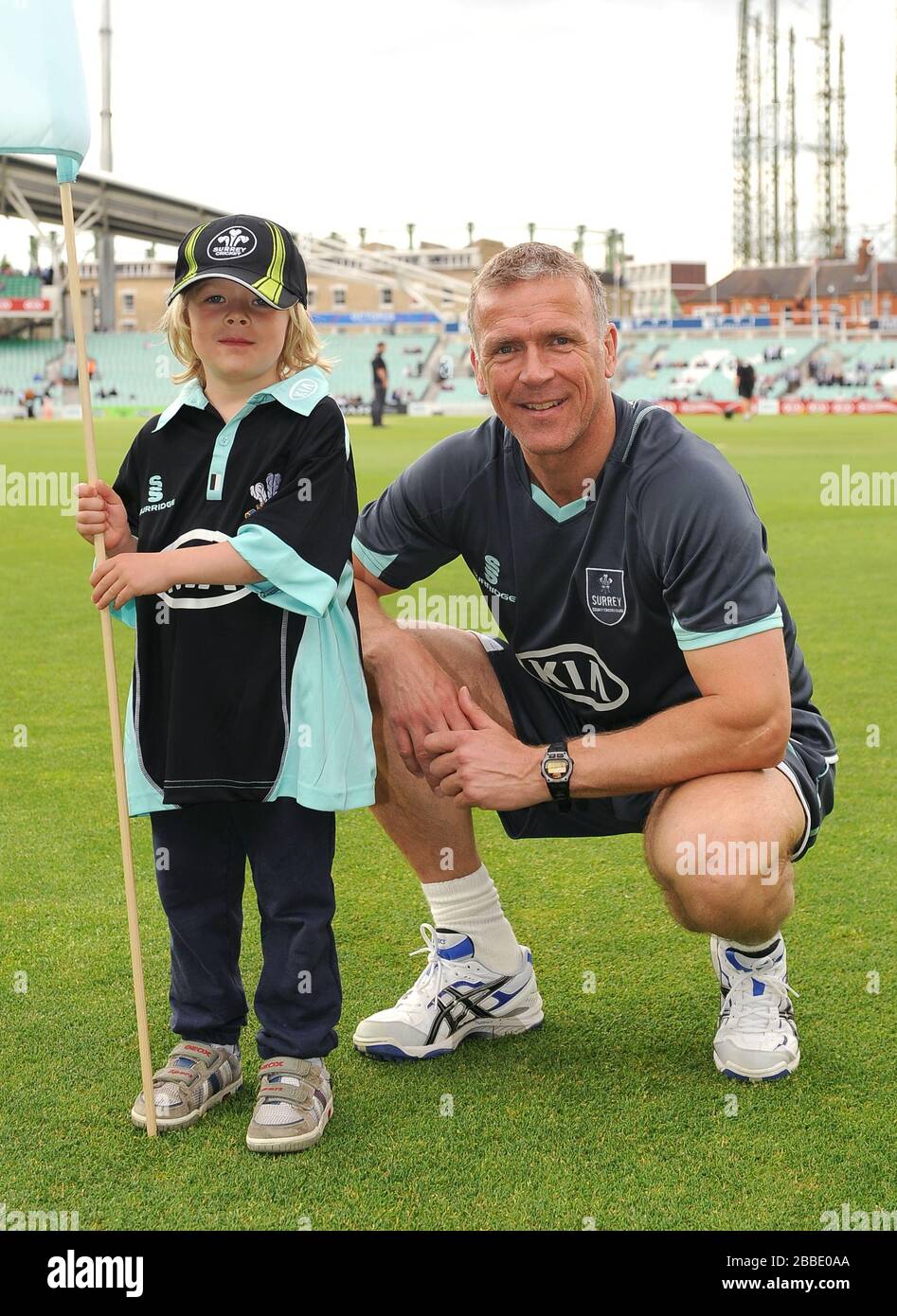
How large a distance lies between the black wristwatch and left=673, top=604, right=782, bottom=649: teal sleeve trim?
313 mm

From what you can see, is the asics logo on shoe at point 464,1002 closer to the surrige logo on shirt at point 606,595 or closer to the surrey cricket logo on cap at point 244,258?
the surrige logo on shirt at point 606,595

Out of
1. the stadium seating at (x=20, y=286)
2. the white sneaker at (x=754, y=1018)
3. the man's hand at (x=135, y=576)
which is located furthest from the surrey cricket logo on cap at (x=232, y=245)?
the stadium seating at (x=20, y=286)

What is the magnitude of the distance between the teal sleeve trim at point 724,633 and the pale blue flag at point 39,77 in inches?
52.6

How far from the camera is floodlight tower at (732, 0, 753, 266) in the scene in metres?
80.4

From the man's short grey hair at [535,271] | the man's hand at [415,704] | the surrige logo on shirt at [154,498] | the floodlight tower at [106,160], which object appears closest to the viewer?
the surrige logo on shirt at [154,498]

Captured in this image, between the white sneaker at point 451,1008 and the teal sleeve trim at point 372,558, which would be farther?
the teal sleeve trim at point 372,558

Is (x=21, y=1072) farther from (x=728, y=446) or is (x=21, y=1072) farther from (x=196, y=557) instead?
(x=728, y=446)

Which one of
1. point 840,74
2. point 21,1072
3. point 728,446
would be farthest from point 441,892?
point 840,74

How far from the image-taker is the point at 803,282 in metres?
78.2

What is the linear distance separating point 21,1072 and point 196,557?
103 cm

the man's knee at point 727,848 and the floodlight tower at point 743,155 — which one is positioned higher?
the floodlight tower at point 743,155

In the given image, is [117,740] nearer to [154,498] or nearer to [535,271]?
[154,498]

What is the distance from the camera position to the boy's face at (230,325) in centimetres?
244

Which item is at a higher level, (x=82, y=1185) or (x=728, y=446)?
(x=728, y=446)
